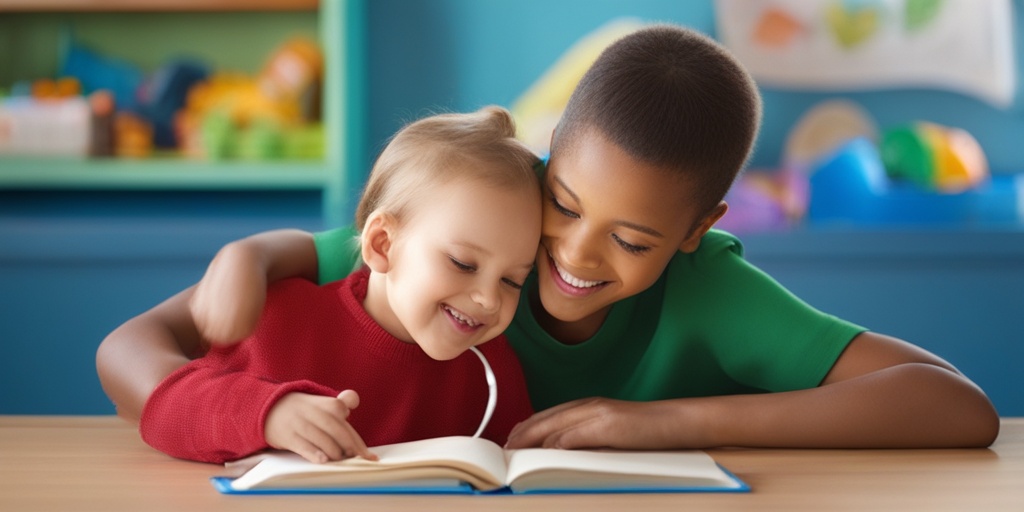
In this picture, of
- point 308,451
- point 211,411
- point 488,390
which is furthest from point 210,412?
point 488,390

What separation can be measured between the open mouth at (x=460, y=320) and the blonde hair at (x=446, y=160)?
11 cm

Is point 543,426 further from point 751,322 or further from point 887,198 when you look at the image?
point 887,198

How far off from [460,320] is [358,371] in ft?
0.36

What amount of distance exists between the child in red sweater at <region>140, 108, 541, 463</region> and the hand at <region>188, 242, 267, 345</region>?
0.03 metres

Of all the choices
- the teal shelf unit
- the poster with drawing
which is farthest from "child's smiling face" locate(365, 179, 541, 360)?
the poster with drawing

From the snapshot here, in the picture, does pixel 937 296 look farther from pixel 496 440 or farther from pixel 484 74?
pixel 496 440

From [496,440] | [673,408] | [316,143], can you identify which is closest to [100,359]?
[496,440]

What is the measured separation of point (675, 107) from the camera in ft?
3.24

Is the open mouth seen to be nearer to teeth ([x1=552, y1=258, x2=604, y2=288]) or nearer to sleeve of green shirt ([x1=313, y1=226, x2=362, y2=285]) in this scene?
teeth ([x1=552, y1=258, x2=604, y2=288])

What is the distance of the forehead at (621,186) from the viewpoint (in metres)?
0.99

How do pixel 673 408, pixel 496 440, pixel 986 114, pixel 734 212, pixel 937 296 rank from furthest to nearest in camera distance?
pixel 986 114 → pixel 734 212 → pixel 937 296 → pixel 496 440 → pixel 673 408

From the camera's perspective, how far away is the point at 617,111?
1007mm

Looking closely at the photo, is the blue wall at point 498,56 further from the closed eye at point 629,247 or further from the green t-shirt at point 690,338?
the closed eye at point 629,247

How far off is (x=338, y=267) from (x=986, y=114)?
1976 mm
